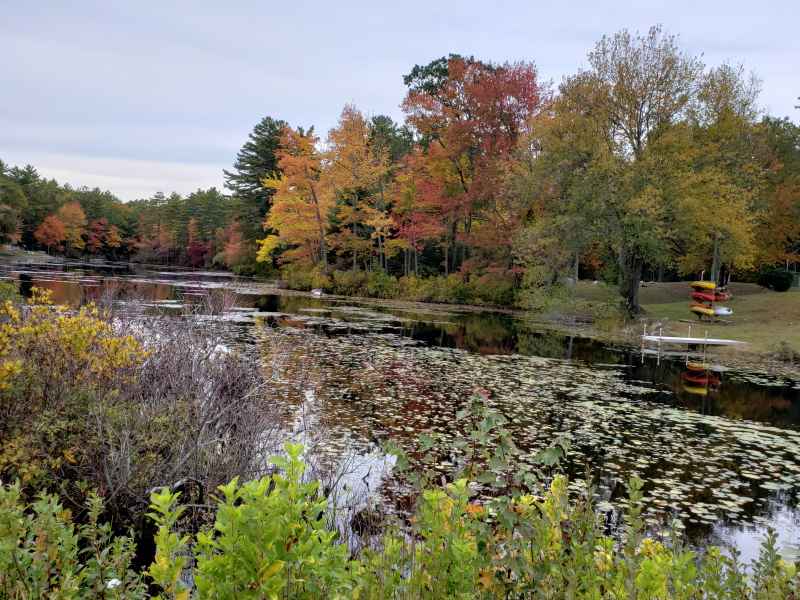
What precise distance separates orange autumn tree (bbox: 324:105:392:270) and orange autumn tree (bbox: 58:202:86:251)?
60857 mm

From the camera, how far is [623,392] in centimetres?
1470

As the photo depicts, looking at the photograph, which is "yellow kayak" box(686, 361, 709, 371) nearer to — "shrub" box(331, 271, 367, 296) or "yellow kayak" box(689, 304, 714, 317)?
"yellow kayak" box(689, 304, 714, 317)

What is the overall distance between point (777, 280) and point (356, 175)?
2967 cm

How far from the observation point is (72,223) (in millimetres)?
89812

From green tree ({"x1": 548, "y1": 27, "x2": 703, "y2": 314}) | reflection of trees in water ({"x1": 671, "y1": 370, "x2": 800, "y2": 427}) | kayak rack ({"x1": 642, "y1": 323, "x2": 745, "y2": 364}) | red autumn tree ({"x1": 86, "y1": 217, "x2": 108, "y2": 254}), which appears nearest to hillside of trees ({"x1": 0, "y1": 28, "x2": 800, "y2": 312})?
green tree ({"x1": 548, "y1": 27, "x2": 703, "y2": 314})

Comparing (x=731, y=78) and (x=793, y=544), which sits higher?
(x=731, y=78)

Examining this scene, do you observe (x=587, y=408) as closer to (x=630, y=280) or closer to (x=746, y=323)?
(x=630, y=280)

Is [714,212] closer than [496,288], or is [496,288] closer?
[714,212]

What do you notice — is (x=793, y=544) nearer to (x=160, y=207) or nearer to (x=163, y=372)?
(x=163, y=372)

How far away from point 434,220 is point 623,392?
27422 millimetres

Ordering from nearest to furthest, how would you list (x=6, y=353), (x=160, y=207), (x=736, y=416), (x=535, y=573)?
(x=535, y=573), (x=6, y=353), (x=736, y=416), (x=160, y=207)

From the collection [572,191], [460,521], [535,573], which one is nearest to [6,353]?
[460,521]

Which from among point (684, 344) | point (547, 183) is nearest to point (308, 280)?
point (547, 183)

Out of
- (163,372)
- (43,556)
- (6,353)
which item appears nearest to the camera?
(43,556)
